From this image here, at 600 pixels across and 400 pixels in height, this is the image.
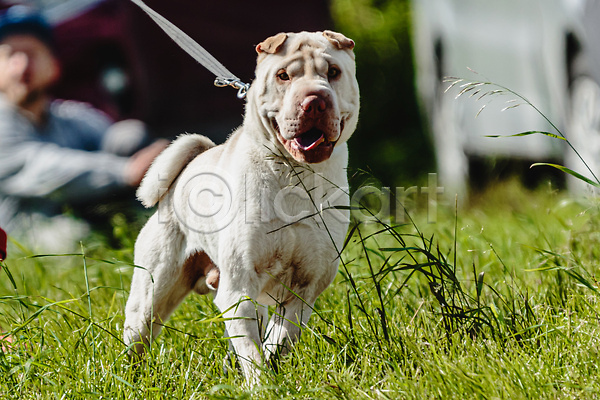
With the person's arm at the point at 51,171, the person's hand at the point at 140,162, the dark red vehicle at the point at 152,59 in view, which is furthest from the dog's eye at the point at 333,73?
the dark red vehicle at the point at 152,59

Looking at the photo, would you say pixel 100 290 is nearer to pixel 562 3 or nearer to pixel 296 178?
pixel 296 178

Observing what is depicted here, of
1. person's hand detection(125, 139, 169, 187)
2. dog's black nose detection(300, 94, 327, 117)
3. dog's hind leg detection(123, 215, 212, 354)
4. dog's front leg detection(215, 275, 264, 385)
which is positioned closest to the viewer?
dog's black nose detection(300, 94, 327, 117)

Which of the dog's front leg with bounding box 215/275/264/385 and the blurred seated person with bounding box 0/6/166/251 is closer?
the dog's front leg with bounding box 215/275/264/385

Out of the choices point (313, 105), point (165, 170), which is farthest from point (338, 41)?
point (165, 170)

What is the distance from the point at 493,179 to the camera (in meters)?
8.23

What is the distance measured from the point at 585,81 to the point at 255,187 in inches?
224

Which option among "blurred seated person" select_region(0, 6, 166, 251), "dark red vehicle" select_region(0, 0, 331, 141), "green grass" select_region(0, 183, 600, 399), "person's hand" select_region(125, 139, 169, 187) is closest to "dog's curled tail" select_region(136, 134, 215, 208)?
"green grass" select_region(0, 183, 600, 399)

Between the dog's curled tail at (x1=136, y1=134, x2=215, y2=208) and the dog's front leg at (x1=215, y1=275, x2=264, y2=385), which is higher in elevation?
the dog's curled tail at (x1=136, y1=134, x2=215, y2=208)

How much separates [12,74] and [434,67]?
4918 millimetres

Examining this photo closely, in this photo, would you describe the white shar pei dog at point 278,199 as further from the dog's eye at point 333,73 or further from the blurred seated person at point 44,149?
the blurred seated person at point 44,149

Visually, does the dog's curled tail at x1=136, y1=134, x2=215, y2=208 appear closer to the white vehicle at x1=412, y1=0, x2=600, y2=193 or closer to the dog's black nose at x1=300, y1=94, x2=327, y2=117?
the dog's black nose at x1=300, y1=94, x2=327, y2=117

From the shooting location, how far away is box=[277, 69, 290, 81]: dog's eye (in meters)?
2.54

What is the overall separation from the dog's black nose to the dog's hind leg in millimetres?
885

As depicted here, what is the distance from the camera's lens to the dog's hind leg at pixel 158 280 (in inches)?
115
